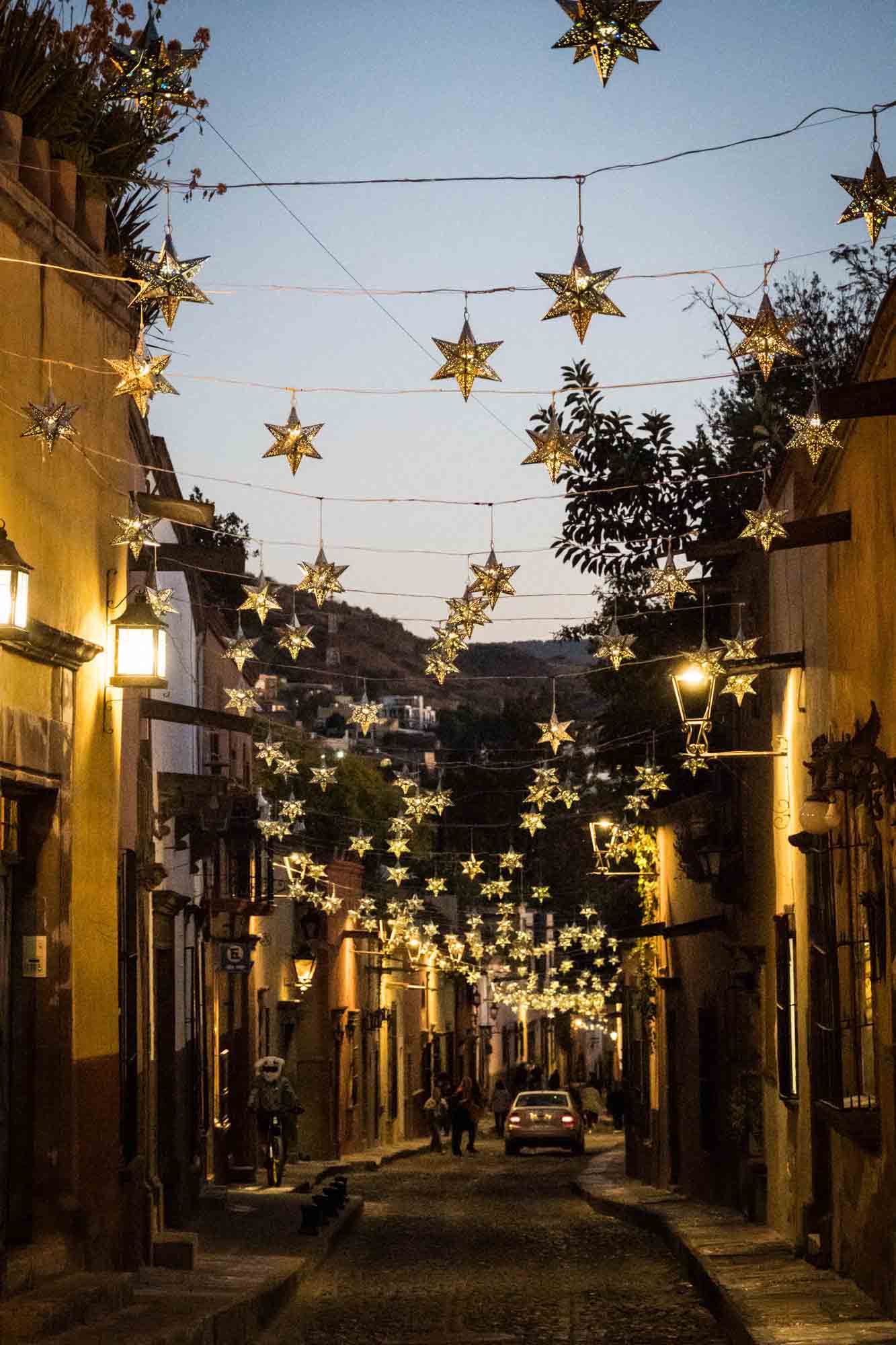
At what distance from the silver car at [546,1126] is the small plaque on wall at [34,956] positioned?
29111mm

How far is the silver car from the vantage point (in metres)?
39.1

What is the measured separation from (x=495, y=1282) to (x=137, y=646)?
20.0ft

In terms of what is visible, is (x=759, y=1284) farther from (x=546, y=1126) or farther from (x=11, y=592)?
(x=546, y=1126)

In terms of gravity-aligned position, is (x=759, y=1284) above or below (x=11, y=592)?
below

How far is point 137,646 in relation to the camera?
13.1 m

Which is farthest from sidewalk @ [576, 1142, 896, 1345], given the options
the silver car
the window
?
the silver car

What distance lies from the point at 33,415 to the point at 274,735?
38716mm

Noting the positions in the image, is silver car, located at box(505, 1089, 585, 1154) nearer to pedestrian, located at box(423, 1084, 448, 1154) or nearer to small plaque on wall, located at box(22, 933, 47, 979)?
pedestrian, located at box(423, 1084, 448, 1154)

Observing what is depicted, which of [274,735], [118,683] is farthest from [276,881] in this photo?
[118,683]

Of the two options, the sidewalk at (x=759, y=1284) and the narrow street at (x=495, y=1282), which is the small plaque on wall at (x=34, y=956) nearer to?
the narrow street at (x=495, y=1282)

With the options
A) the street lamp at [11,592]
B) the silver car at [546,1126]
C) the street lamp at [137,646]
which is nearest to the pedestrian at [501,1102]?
the silver car at [546,1126]

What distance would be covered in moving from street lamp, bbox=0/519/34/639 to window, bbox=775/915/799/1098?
8.12 metres

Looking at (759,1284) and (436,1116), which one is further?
(436,1116)

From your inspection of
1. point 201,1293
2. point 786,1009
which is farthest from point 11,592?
point 786,1009
